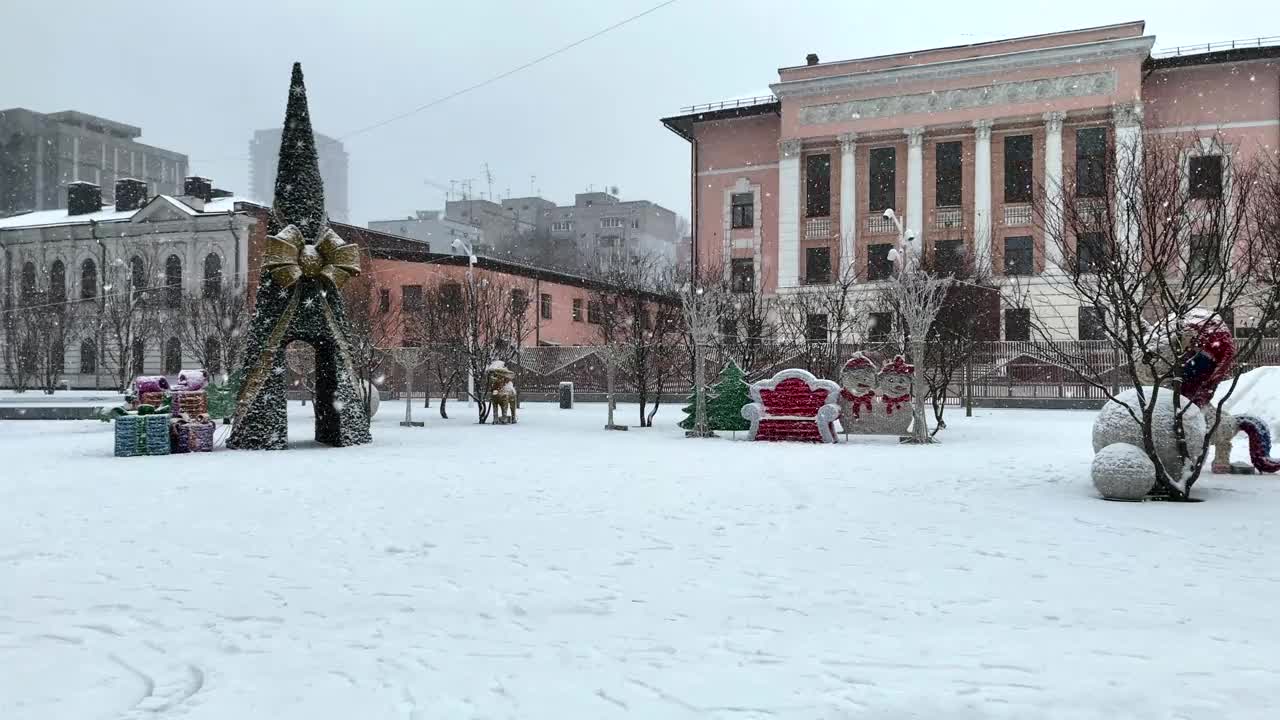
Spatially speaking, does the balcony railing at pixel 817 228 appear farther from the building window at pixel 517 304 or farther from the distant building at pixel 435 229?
the distant building at pixel 435 229

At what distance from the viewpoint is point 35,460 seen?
14.5 m

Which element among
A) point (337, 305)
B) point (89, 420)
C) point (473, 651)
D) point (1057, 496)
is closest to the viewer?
point (473, 651)

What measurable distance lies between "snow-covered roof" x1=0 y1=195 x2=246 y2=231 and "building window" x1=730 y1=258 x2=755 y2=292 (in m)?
25.8

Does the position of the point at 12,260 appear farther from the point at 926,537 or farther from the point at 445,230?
the point at 926,537

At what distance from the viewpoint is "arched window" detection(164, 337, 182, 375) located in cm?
4624

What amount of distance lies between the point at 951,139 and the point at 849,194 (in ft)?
15.7

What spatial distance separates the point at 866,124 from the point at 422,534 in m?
35.7

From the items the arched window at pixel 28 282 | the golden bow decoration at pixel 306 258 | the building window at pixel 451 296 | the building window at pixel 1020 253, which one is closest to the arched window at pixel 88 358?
the arched window at pixel 28 282

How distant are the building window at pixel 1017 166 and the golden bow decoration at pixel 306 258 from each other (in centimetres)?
3027

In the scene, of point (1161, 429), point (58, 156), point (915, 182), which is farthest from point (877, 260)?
point (58, 156)

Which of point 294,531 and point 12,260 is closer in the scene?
point 294,531

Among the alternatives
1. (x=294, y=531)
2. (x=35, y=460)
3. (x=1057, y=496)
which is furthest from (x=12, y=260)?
(x=1057, y=496)

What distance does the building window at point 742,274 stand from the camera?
35906 millimetres

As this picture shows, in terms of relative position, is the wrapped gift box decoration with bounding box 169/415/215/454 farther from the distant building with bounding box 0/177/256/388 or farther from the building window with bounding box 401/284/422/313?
the distant building with bounding box 0/177/256/388
